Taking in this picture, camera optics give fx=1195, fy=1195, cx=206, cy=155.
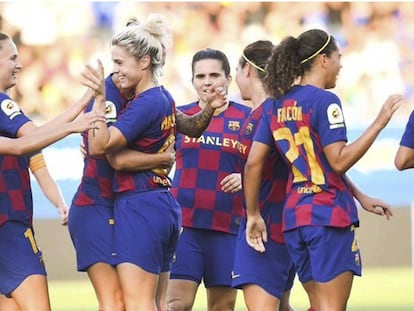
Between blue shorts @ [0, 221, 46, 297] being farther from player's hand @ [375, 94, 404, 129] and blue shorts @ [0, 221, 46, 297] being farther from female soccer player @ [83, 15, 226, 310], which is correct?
player's hand @ [375, 94, 404, 129]

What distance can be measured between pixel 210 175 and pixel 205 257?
59 centimetres

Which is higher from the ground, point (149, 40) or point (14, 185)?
point (149, 40)

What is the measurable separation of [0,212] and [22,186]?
210 millimetres

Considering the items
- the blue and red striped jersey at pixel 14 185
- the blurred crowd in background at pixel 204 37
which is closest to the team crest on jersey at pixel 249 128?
the blue and red striped jersey at pixel 14 185

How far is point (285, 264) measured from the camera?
7.36 metres

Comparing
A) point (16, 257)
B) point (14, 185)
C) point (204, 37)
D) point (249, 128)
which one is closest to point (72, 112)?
point (14, 185)

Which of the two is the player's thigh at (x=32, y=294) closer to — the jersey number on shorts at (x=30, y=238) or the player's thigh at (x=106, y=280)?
the jersey number on shorts at (x=30, y=238)

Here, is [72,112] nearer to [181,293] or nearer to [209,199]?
[209,199]

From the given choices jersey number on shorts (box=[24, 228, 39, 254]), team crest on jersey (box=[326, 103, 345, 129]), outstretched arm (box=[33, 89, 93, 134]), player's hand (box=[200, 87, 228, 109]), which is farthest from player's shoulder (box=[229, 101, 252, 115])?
jersey number on shorts (box=[24, 228, 39, 254])

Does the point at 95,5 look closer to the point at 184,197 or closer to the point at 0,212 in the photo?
the point at 184,197

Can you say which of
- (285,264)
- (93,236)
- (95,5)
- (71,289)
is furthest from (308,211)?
(95,5)

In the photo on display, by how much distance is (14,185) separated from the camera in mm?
7012

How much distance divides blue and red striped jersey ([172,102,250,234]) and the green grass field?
10.8 ft

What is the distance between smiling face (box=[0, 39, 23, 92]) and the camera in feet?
23.0
